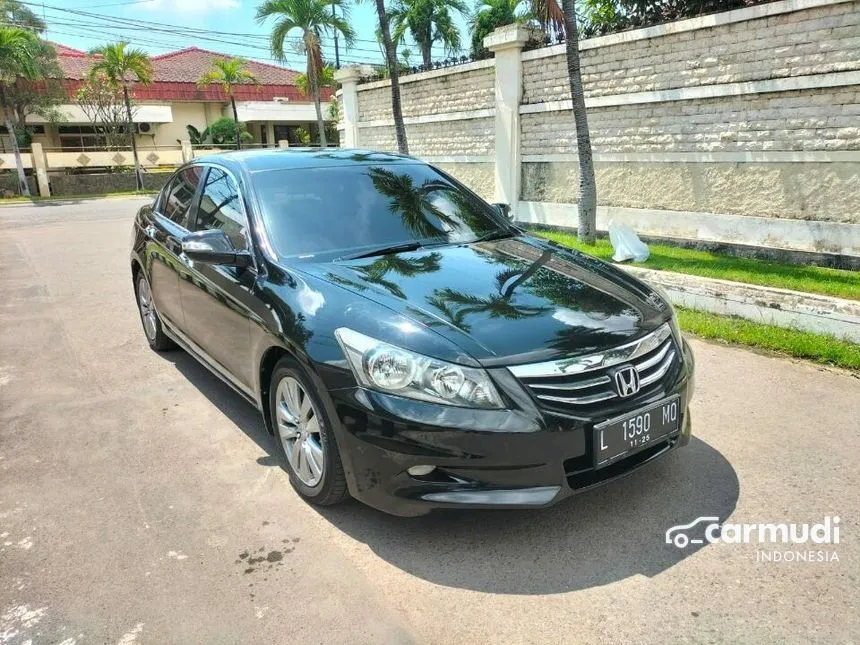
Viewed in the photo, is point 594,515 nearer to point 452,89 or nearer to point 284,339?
point 284,339

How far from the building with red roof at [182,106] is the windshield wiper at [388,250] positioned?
3598 cm

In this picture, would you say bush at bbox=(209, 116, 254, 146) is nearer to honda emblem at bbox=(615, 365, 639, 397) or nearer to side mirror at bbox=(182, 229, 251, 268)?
side mirror at bbox=(182, 229, 251, 268)

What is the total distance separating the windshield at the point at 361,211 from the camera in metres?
3.71

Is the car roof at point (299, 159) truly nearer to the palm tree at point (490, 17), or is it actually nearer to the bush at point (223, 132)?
the palm tree at point (490, 17)

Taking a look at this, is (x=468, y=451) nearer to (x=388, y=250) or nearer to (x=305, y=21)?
(x=388, y=250)

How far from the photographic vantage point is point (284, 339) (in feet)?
10.3

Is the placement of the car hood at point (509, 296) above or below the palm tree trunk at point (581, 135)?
below

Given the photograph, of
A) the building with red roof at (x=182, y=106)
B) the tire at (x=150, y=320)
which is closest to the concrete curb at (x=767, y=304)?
the tire at (x=150, y=320)

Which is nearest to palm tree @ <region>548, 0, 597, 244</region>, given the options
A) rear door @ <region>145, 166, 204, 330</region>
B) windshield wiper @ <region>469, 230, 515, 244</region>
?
windshield wiper @ <region>469, 230, 515, 244</region>

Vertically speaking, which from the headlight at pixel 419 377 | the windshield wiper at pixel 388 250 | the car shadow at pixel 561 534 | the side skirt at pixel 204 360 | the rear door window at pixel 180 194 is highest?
the rear door window at pixel 180 194

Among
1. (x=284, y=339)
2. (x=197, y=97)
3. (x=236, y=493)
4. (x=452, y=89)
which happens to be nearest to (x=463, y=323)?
(x=284, y=339)

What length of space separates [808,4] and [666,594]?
7.66 metres

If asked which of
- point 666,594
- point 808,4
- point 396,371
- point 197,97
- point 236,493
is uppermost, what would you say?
point 197,97

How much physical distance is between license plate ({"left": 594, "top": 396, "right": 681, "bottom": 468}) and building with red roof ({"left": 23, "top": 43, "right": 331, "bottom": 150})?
37.5 m
